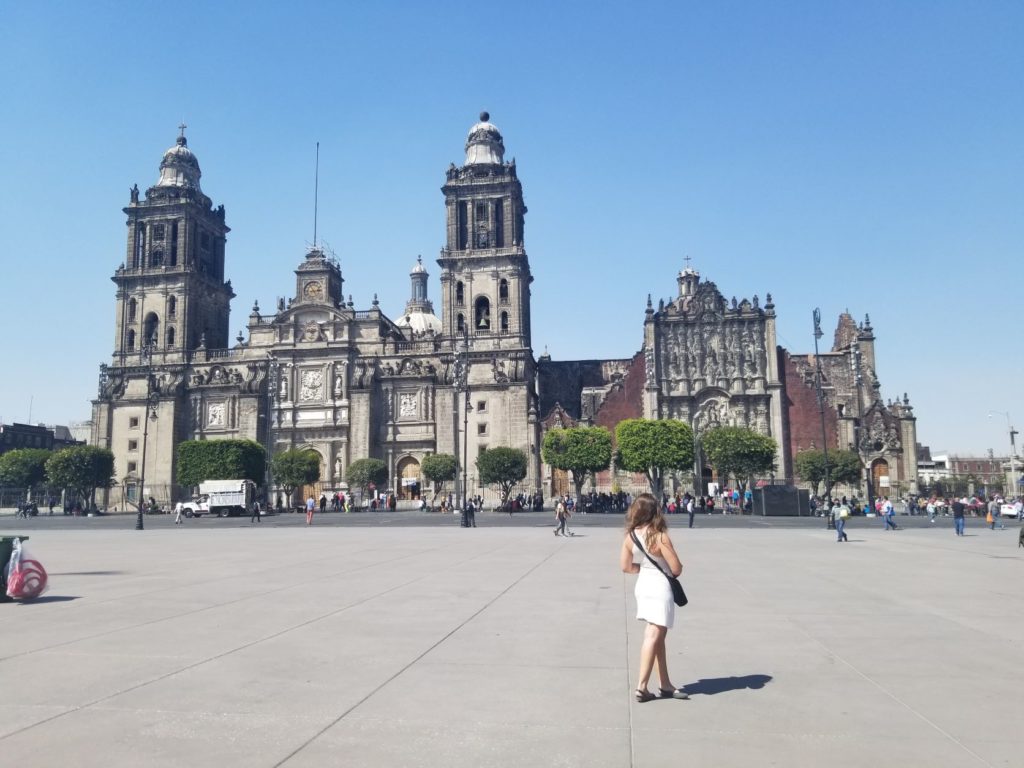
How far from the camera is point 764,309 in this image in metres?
69.9

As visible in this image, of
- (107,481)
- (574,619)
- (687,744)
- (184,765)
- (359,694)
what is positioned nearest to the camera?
(184,765)

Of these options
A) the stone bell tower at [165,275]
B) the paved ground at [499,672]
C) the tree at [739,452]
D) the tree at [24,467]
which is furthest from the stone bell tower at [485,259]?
the paved ground at [499,672]

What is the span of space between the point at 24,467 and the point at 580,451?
1897 inches

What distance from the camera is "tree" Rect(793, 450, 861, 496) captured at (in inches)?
2308

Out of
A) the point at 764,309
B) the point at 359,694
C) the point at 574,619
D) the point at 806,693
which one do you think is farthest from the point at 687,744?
the point at 764,309

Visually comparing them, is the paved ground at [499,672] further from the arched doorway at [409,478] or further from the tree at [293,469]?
the arched doorway at [409,478]

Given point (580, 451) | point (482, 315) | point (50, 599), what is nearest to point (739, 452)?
point (580, 451)

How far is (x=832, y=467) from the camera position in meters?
58.7

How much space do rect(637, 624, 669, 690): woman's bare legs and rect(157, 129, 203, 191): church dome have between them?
8187 cm

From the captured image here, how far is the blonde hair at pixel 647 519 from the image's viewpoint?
634 cm

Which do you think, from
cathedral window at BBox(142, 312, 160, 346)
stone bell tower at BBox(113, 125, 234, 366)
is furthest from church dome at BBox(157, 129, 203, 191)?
cathedral window at BBox(142, 312, 160, 346)

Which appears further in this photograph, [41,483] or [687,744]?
[41,483]

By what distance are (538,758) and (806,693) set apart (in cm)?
255

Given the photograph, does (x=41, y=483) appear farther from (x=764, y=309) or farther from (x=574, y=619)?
(x=574, y=619)
